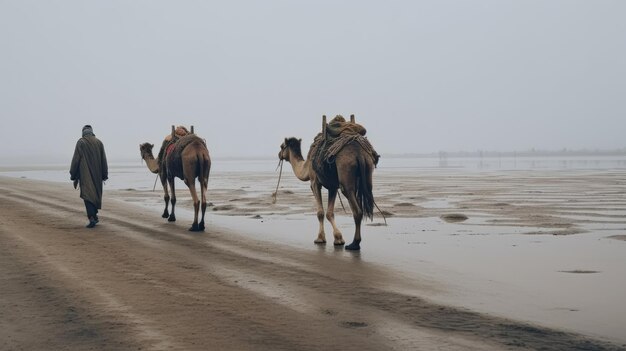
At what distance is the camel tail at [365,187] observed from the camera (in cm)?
1015

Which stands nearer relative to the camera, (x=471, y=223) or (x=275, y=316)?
(x=275, y=316)

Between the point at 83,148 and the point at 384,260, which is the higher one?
the point at 83,148

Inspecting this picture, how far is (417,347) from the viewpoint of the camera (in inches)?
187

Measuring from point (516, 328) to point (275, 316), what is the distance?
84.7 inches

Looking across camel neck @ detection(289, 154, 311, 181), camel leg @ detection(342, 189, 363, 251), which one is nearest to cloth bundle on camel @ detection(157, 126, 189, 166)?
camel neck @ detection(289, 154, 311, 181)

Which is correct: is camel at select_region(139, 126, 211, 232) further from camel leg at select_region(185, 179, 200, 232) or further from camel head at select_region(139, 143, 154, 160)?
camel head at select_region(139, 143, 154, 160)

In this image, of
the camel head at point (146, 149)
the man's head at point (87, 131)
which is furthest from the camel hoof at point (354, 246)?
the camel head at point (146, 149)

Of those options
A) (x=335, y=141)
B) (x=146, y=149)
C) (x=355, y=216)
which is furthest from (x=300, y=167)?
(x=146, y=149)

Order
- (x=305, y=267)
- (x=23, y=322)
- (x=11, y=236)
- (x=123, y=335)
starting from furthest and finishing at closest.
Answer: (x=11, y=236) < (x=305, y=267) < (x=23, y=322) < (x=123, y=335)

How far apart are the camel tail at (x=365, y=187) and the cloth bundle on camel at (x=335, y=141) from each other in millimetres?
276

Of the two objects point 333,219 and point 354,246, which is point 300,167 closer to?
point 333,219

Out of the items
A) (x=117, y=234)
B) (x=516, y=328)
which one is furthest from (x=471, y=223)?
(x=516, y=328)

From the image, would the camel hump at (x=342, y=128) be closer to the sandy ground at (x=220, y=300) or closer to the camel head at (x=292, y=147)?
the camel head at (x=292, y=147)

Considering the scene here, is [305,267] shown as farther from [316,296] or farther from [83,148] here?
[83,148]
